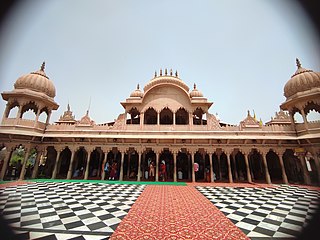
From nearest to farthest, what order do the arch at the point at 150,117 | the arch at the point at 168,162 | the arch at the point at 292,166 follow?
the arch at the point at 292,166
the arch at the point at 168,162
the arch at the point at 150,117

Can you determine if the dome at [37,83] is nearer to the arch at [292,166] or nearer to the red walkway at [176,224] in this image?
the red walkway at [176,224]

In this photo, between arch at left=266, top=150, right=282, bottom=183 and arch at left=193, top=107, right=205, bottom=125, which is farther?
arch at left=193, top=107, right=205, bottom=125

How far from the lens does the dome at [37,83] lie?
12445 millimetres

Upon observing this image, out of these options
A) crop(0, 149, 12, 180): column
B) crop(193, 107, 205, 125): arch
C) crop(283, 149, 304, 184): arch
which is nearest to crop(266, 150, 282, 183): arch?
crop(283, 149, 304, 184): arch

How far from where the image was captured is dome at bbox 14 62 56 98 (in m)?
12.4

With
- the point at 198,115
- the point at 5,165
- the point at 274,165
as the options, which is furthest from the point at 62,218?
the point at 274,165

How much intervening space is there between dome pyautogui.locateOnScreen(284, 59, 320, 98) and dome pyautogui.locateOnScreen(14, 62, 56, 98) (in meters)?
22.5

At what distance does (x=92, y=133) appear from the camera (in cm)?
1267

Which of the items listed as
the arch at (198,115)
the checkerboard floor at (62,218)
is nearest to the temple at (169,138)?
the arch at (198,115)

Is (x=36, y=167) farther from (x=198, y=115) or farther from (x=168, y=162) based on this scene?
(x=198, y=115)

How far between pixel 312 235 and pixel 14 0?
481 cm

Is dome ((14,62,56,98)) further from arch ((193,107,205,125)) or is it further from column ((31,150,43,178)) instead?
arch ((193,107,205,125))

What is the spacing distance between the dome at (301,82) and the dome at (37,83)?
22.5 metres

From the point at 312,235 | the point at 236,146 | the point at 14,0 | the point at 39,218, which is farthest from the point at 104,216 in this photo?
the point at 236,146
